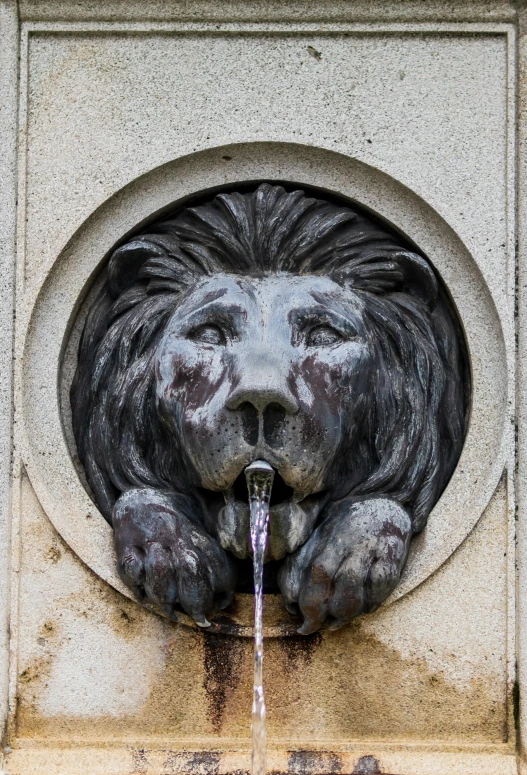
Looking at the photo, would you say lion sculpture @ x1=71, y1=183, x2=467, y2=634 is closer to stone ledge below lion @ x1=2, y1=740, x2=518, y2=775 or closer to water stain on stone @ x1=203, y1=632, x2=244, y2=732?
water stain on stone @ x1=203, y1=632, x2=244, y2=732

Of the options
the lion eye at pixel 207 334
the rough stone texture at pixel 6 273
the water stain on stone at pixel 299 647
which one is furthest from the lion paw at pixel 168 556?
the lion eye at pixel 207 334

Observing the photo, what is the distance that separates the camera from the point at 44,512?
364 centimetres

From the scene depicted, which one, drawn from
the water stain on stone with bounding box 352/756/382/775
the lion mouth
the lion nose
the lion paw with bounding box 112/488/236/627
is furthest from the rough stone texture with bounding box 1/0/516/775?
the lion nose

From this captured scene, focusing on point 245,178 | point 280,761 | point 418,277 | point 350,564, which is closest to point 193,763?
point 280,761

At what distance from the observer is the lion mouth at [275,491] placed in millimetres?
3492

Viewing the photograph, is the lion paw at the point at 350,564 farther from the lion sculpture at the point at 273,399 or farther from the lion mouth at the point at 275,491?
the lion mouth at the point at 275,491

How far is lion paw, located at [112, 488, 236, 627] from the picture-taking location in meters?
3.49

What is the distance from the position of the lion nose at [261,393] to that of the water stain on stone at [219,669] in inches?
27.9

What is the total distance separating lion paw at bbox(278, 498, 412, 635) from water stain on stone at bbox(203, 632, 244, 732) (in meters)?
0.23

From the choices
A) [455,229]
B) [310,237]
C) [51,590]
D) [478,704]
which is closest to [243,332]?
[310,237]

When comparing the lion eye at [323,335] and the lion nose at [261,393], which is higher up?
the lion eye at [323,335]

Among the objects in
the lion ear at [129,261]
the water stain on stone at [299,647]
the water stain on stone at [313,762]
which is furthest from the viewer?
the lion ear at [129,261]

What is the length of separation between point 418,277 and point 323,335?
1.26 feet

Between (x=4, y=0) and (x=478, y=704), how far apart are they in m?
2.49
